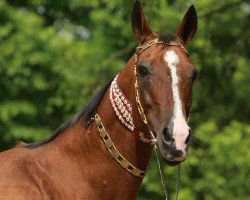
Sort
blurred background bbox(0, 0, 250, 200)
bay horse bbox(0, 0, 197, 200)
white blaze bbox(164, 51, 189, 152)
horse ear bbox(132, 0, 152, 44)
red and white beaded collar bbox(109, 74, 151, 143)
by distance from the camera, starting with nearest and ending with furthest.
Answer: white blaze bbox(164, 51, 189, 152), bay horse bbox(0, 0, 197, 200), red and white beaded collar bbox(109, 74, 151, 143), horse ear bbox(132, 0, 152, 44), blurred background bbox(0, 0, 250, 200)

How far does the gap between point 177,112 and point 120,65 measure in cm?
1060

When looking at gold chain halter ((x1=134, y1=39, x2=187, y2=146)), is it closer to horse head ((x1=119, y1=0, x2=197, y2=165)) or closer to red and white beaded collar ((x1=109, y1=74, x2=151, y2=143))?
horse head ((x1=119, y1=0, x2=197, y2=165))

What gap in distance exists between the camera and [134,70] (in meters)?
4.59

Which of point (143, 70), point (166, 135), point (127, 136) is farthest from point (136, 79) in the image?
point (166, 135)

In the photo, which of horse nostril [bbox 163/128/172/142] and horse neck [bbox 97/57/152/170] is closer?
horse nostril [bbox 163/128/172/142]

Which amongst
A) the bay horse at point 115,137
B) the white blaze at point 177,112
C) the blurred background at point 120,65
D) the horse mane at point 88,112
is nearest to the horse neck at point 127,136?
the bay horse at point 115,137

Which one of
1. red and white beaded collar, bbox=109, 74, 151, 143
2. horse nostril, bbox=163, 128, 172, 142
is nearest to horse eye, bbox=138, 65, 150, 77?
red and white beaded collar, bbox=109, 74, 151, 143

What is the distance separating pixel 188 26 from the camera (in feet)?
16.0

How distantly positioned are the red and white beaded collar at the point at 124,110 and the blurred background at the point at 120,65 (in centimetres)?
1011

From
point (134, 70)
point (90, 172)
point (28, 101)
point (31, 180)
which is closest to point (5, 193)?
point (31, 180)

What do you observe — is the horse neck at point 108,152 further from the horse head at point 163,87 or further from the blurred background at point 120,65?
the blurred background at point 120,65

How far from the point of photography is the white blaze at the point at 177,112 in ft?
13.5

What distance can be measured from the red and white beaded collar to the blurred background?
10.1 m

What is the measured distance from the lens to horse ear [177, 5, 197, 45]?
4.84 metres
